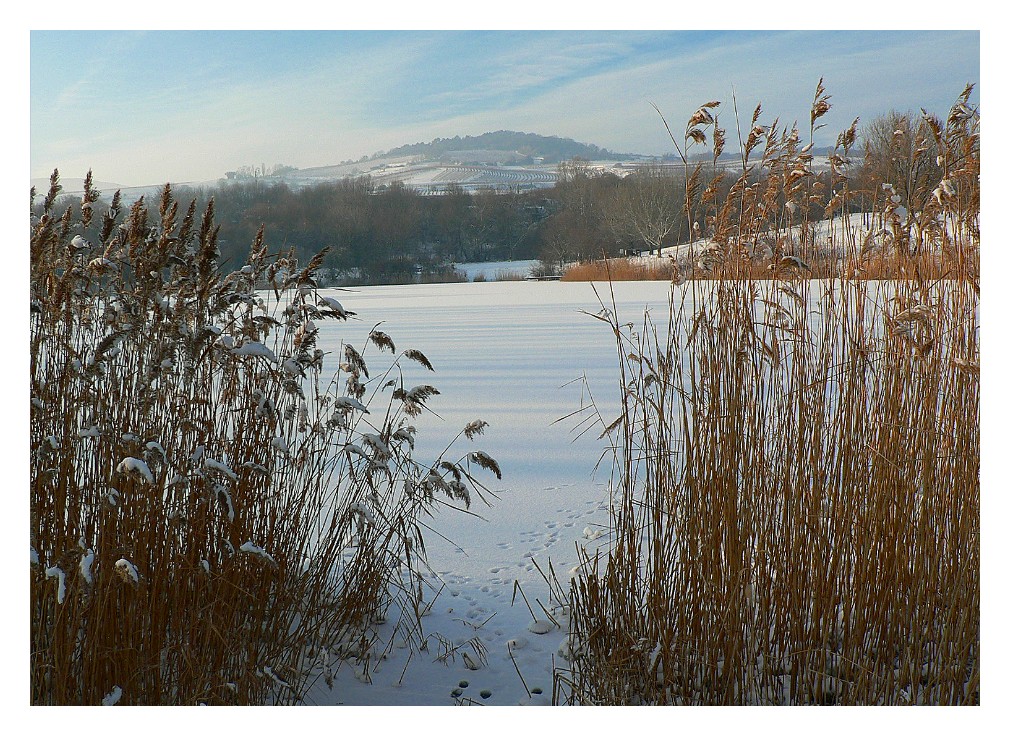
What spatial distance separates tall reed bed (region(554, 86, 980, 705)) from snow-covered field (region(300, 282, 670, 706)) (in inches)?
9.4

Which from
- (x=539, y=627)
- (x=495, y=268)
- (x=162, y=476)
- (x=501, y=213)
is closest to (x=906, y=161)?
(x=539, y=627)

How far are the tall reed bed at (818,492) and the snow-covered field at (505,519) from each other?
9.4 inches

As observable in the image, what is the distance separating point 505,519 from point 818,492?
1.17m

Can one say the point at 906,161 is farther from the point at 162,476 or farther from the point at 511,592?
the point at 162,476

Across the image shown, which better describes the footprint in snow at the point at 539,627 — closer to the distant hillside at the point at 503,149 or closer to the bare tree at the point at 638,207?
the distant hillside at the point at 503,149

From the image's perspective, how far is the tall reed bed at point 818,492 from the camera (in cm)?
141

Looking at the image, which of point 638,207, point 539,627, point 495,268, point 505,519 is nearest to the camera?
point 539,627

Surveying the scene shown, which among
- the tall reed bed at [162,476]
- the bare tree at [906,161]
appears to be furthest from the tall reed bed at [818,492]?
the tall reed bed at [162,476]

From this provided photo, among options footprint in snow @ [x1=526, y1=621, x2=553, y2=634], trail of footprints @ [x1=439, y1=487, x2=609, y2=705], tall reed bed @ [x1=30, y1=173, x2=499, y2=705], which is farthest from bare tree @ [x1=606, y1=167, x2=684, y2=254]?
tall reed bed @ [x1=30, y1=173, x2=499, y2=705]

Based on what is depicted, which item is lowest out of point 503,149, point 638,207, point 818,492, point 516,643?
point 516,643

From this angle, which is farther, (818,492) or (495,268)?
(495,268)

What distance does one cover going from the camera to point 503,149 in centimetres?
278

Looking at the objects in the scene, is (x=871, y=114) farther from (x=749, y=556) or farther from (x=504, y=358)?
(x=504, y=358)

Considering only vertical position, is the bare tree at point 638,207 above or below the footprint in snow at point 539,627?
above
